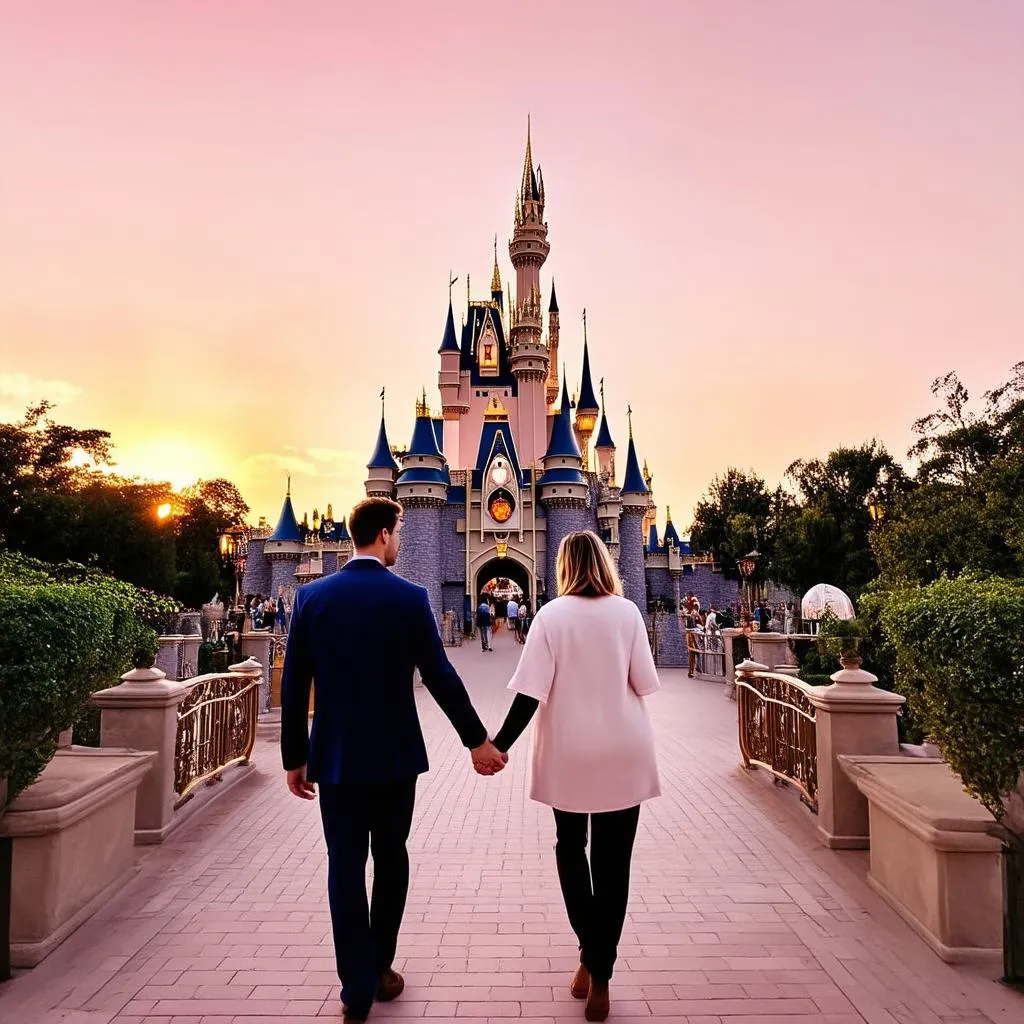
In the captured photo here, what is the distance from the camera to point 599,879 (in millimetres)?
2990

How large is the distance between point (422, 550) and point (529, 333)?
15571 mm

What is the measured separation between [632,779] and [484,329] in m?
48.6

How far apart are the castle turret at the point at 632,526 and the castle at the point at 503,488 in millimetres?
81

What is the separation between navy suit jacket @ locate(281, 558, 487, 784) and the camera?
9.52 feet

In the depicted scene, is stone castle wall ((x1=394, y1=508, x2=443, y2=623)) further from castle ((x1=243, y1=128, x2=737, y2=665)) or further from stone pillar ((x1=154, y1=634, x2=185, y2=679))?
stone pillar ((x1=154, y1=634, x2=185, y2=679))

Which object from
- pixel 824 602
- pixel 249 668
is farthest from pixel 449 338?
pixel 249 668

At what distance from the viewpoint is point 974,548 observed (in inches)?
634

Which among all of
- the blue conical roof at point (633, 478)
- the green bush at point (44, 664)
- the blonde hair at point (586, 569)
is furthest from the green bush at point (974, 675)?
the blue conical roof at point (633, 478)

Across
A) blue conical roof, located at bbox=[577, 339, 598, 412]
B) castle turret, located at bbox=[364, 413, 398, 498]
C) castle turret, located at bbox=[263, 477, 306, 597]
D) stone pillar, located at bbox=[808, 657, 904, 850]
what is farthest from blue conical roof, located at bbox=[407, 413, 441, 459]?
stone pillar, located at bbox=[808, 657, 904, 850]

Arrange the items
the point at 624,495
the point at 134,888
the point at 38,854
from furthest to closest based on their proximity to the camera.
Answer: the point at 624,495 < the point at 134,888 < the point at 38,854

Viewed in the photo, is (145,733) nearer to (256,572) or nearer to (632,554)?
(632,554)

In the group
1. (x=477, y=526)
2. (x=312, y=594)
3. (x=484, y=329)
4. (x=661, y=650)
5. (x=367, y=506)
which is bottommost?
(x=661, y=650)

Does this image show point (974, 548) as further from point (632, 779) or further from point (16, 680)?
point (16, 680)

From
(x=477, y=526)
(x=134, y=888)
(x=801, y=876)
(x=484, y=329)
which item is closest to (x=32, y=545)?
(x=477, y=526)
